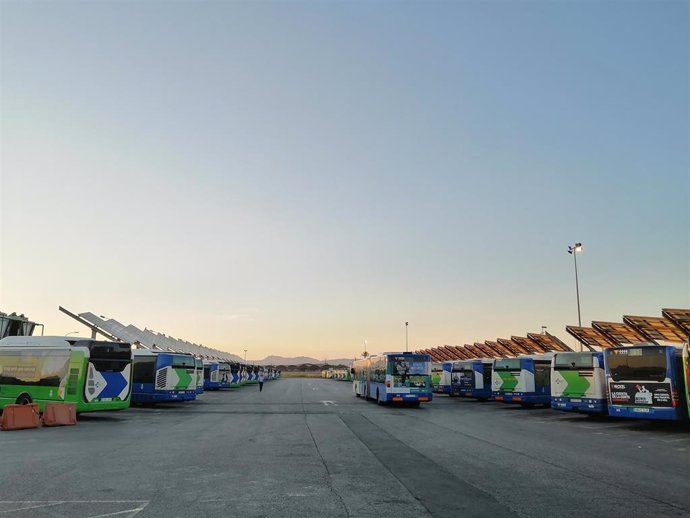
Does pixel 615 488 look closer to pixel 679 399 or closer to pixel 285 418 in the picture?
pixel 679 399

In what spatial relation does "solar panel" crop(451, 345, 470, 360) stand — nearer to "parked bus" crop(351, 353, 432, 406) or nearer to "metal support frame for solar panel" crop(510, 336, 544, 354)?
"metal support frame for solar panel" crop(510, 336, 544, 354)

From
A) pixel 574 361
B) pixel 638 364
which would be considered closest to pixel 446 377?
pixel 574 361

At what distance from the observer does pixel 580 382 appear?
80.9ft

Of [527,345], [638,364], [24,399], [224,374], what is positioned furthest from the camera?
[224,374]

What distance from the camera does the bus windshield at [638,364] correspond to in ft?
66.9

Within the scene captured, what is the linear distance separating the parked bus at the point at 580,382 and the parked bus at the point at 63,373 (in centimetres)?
2008

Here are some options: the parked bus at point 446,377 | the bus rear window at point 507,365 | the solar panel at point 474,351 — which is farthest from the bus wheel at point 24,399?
the solar panel at point 474,351

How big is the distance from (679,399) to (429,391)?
13417 millimetres

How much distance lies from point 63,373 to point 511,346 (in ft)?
155

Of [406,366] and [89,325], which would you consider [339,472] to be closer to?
[406,366]

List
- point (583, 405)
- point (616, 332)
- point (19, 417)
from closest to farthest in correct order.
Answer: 1. point (19, 417)
2. point (583, 405)
3. point (616, 332)

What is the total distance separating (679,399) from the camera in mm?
19969

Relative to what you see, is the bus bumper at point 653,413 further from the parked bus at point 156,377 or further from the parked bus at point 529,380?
the parked bus at point 156,377

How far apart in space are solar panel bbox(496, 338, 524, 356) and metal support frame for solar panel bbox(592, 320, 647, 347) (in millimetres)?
16294
